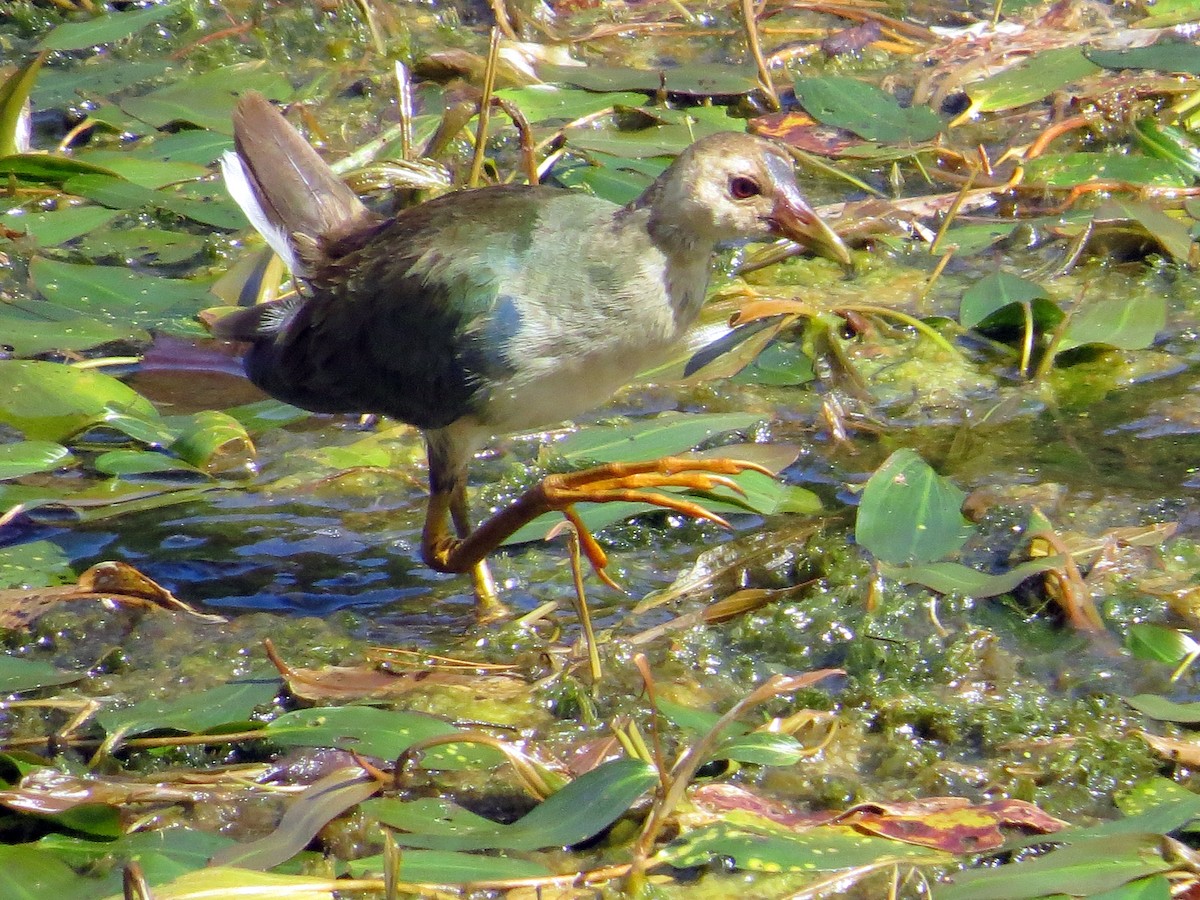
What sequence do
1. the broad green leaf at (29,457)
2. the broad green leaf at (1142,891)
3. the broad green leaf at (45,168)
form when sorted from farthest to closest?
the broad green leaf at (45,168), the broad green leaf at (29,457), the broad green leaf at (1142,891)

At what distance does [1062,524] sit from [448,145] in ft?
7.19

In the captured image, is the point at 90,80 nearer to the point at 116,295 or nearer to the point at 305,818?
the point at 116,295

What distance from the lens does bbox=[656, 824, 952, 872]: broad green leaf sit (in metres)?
2.09

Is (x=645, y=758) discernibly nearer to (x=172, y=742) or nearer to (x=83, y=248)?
(x=172, y=742)

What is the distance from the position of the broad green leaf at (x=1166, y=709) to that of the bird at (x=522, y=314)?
2.45 feet

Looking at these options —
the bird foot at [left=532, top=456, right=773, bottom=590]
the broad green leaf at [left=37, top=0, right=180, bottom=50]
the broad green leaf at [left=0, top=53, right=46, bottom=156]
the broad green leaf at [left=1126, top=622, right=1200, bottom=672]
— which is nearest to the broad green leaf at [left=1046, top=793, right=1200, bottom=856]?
the broad green leaf at [left=1126, top=622, right=1200, bottom=672]

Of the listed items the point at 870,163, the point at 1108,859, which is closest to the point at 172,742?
the point at 1108,859

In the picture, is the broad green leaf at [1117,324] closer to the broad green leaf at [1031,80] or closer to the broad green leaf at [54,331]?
the broad green leaf at [1031,80]

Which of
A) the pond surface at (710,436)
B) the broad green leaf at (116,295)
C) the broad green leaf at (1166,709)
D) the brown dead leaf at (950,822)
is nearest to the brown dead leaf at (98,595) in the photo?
the pond surface at (710,436)

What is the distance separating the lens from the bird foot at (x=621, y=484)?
2660 millimetres

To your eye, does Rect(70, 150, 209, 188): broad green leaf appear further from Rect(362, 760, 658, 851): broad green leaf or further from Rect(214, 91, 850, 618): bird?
Rect(362, 760, 658, 851): broad green leaf

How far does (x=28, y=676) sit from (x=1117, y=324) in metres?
2.49

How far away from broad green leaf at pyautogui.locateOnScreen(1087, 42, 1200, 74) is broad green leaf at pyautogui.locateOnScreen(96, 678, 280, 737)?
3.36 metres

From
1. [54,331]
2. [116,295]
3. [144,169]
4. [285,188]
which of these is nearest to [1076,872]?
[285,188]
